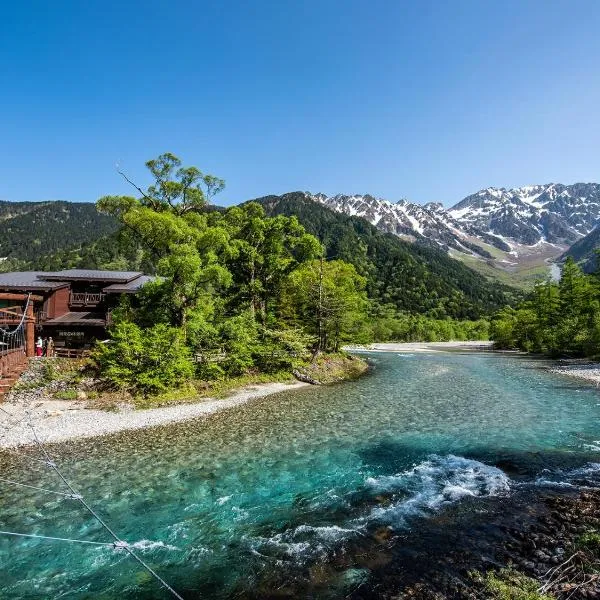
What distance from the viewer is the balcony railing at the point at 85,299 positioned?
1469 inches

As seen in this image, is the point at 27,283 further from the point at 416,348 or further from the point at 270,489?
the point at 416,348

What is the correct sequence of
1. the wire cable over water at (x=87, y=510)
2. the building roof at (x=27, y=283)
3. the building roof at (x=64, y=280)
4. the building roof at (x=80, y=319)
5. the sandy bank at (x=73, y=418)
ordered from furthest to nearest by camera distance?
the building roof at (x=64, y=280), the building roof at (x=27, y=283), the building roof at (x=80, y=319), the sandy bank at (x=73, y=418), the wire cable over water at (x=87, y=510)

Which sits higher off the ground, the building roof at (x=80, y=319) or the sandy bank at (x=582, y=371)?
the building roof at (x=80, y=319)

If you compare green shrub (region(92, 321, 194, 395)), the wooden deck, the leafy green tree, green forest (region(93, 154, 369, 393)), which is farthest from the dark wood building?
the leafy green tree

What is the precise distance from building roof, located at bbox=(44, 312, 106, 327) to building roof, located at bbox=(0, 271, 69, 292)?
275 cm

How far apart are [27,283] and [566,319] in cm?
6212

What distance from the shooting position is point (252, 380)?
29.8 metres

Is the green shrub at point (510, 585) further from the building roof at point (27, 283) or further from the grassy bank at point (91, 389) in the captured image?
the building roof at point (27, 283)

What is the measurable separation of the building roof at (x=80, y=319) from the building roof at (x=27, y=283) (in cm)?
275

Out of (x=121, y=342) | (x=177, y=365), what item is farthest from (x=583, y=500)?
(x=121, y=342)

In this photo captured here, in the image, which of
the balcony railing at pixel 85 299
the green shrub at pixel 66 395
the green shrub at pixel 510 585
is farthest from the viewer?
the balcony railing at pixel 85 299

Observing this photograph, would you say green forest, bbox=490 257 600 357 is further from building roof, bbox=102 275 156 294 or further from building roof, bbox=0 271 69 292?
building roof, bbox=0 271 69 292

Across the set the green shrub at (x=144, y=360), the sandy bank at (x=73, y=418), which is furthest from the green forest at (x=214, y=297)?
the sandy bank at (x=73, y=418)

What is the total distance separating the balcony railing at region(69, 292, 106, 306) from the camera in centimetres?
3731
